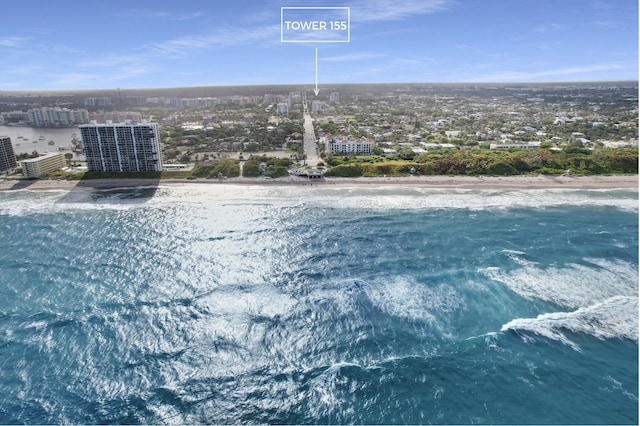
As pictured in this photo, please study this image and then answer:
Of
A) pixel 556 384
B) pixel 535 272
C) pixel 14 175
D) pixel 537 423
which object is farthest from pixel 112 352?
pixel 14 175

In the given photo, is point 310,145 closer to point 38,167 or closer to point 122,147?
point 122,147

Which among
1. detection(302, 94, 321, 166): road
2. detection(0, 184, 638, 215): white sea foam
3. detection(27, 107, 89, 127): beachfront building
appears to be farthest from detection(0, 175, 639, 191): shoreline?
detection(27, 107, 89, 127): beachfront building

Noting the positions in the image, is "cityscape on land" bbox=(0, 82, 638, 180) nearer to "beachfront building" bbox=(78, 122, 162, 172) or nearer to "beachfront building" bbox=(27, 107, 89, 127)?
"beachfront building" bbox=(78, 122, 162, 172)

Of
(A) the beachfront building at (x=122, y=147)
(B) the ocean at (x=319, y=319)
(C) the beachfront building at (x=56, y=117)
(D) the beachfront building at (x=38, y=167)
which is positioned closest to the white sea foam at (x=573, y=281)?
(B) the ocean at (x=319, y=319)

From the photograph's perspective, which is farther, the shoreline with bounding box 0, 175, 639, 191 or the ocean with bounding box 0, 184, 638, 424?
the shoreline with bounding box 0, 175, 639, 191

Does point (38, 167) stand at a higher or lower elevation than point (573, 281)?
higher

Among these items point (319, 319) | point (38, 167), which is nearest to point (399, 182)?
point (319, 319)

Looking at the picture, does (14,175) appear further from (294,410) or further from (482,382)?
(482,382)
